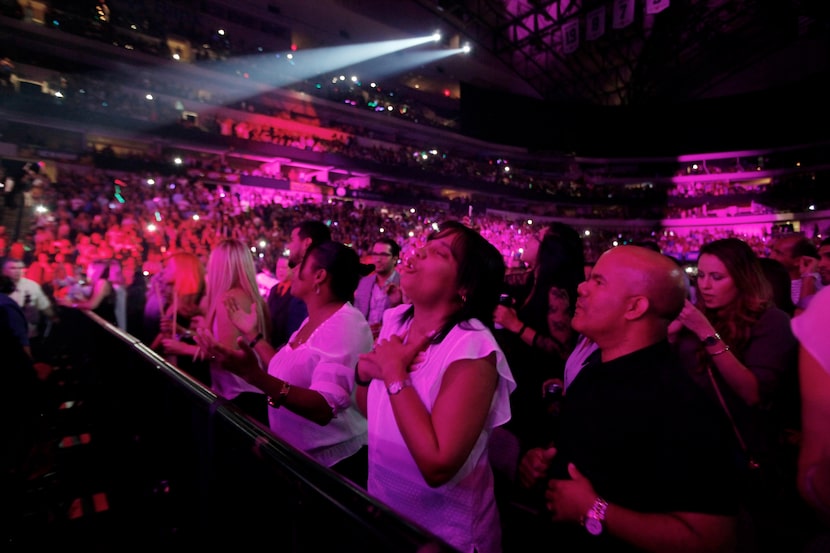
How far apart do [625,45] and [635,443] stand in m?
37.3

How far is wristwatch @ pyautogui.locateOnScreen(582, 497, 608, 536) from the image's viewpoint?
1176 mm

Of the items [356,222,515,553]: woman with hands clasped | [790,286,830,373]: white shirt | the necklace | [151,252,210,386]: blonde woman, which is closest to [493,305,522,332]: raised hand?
the necklace

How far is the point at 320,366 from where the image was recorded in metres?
1.91

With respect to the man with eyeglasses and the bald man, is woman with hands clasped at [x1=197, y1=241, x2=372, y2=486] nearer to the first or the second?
the bald man

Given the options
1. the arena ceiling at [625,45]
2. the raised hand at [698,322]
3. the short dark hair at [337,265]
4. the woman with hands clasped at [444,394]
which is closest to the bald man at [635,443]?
the woman with hands clasped at [444,394]

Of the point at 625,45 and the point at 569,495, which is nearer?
the point at 569,495

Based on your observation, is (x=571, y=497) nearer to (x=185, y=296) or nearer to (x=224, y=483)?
(x=224, y=483)

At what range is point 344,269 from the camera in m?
2.26

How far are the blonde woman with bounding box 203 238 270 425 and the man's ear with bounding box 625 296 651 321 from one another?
6.74 ft

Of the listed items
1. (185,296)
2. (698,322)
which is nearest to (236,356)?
(698,322)

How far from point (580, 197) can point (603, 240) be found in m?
4.54

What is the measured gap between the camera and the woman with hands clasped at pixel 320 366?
1.71 meters

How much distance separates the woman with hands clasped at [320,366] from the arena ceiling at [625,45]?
24113mm

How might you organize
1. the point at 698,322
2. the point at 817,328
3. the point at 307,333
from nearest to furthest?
the point at 817,328 < the point at 698,322 < the point at 307,333
